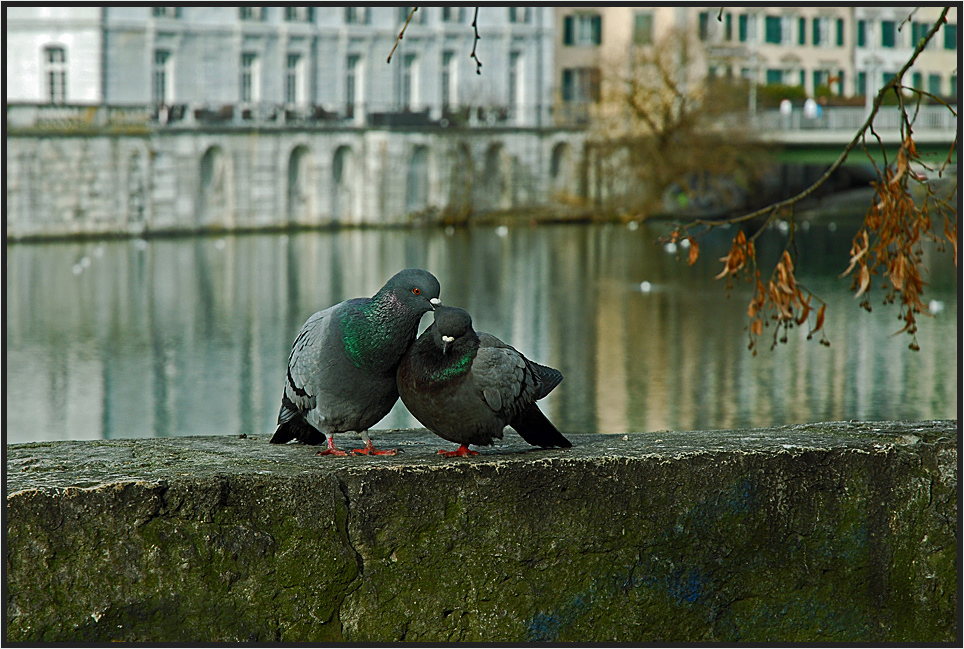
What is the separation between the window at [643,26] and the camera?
1778 inches

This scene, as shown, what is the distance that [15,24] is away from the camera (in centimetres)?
3806

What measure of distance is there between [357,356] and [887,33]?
150 ft

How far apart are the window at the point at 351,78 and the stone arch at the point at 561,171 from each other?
726cm

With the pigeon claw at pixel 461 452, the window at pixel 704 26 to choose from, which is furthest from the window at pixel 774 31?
the pigeon claw at pixel 461 452

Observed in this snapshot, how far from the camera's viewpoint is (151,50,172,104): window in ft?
130

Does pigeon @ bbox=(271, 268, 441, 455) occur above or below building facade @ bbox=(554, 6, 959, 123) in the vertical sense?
below

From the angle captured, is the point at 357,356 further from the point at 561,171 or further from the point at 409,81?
the point at 561,171

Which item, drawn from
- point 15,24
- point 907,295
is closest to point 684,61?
point 15,24

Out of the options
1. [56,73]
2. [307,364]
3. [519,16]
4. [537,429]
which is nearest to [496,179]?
[519,16]

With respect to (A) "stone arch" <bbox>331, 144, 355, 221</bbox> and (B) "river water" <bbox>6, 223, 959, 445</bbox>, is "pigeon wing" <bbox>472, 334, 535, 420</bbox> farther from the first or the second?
(A) "stone arch" <bbox>331, 144, 355, 221</bbox>

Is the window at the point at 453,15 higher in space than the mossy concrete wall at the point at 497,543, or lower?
higher

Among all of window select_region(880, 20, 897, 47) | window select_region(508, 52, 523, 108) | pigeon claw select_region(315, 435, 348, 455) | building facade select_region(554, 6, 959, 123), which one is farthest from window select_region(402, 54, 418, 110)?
pigeon claw select_region(315, 435, 348, 455)

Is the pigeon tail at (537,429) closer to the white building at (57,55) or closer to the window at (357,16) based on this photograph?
the white building at (57,55)

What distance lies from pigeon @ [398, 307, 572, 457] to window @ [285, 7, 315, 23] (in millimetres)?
39721
